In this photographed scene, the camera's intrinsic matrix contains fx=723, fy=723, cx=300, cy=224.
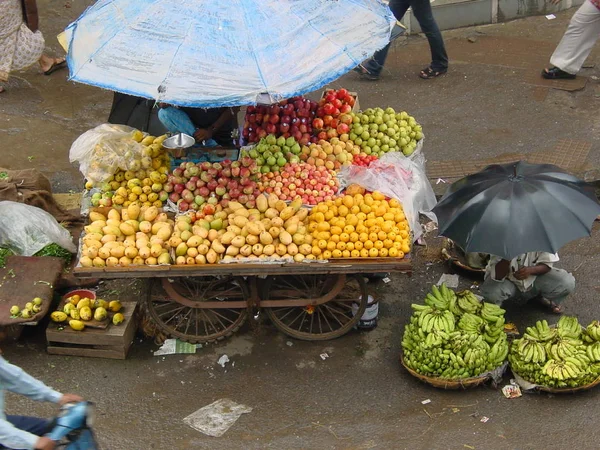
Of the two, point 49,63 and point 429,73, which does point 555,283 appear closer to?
point 429,73

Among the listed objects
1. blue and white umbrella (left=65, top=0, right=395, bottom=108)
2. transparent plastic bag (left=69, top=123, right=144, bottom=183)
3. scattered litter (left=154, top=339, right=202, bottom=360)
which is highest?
blue and white umbrella (left=65, top=0, right=395, bottom=108)

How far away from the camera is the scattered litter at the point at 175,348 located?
5984 mm

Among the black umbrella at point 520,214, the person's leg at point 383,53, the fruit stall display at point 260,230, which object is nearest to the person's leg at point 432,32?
the person's leg at point 383,53

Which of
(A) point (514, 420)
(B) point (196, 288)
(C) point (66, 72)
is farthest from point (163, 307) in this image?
(C) point (66, 72)

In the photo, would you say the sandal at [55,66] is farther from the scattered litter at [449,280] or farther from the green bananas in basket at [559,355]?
the green bananas in basket at [559,355]

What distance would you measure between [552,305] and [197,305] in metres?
2.99

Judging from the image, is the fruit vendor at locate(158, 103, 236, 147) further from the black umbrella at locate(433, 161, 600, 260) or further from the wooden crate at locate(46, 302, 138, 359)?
the black umbrella at locate(433, 161, 600, 260)

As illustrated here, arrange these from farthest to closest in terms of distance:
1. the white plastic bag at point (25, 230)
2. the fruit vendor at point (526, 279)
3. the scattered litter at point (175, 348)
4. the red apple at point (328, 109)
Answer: the red apple at point (328, 109) → the white plastic bag at point (25, 230) → the scattered litter at point (175, 348) → the fruit vendor at point (526, 279)

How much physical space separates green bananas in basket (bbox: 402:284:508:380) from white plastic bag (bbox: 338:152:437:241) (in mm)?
747

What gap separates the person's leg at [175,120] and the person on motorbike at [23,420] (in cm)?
315

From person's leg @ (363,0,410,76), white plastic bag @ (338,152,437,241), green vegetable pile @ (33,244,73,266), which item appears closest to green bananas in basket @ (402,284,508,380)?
white plastic bag @ (338,152,437,241)

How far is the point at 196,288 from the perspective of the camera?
5.90m

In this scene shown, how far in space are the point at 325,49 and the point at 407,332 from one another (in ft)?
7.37

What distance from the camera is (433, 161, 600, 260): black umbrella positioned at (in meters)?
5.07
